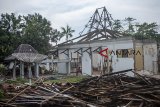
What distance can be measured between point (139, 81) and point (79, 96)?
9.93 feet

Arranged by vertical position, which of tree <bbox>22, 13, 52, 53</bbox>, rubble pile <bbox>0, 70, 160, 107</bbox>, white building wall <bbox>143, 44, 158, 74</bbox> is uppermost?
tree <bbox>22, 13, 52, 53</bbox>

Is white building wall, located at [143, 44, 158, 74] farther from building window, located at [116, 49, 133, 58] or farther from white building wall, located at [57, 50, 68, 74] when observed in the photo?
white building wall, located at [57, 50, 68, 74]

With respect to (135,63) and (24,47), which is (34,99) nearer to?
(135,63)

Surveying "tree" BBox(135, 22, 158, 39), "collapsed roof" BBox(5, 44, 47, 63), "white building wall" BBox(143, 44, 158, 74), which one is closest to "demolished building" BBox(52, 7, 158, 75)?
"white building wall" BBox(143, 44, 158, 74)

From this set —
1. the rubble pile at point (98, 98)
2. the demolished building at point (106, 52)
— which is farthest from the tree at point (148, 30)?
the rubble pile at point (98, 98)

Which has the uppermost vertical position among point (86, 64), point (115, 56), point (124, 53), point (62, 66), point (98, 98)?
point (124, 53)

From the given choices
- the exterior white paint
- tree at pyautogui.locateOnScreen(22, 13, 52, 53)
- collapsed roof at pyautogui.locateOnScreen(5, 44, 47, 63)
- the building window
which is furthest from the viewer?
tree at pyautogui.locateOnScreen(22, 13, 52, 53)

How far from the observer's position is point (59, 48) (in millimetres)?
27422

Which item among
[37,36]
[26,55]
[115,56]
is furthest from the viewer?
[37,36]

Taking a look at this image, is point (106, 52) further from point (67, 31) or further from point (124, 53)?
point (67, 31)

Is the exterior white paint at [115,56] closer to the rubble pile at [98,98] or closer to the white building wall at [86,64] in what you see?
the white building wall at [86,64]

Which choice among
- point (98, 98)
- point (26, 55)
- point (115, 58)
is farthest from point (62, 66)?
point (98, 98)

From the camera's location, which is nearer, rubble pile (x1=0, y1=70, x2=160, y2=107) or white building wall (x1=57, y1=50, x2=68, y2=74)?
rubble pile (x1=0, y1=70, x2=160, y2=107)

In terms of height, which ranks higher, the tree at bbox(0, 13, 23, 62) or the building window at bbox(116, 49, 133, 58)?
the tree at bbox(0, 13, 23, 62)
